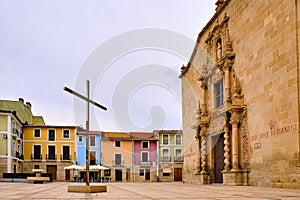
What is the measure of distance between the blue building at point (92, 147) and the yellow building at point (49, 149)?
1296 millimetres

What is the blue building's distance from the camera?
50.2 metres

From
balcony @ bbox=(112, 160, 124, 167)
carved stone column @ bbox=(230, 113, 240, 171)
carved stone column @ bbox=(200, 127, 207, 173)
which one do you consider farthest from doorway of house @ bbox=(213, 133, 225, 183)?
balcony @ bbox=(112, 160, 124, 167)

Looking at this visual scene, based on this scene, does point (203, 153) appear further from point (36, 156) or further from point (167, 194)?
point (36, 156)

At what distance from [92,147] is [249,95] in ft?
119

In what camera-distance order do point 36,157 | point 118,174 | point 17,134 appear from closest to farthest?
point 17,134
point 36,157
point 118,174

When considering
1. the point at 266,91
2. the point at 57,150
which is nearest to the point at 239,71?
the point at 266,91

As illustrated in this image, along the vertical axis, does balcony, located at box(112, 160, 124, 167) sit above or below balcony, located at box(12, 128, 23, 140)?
below

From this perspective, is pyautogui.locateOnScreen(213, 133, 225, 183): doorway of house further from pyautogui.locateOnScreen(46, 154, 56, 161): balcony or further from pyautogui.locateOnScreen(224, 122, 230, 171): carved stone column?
pyautogui.locateOnScreen(46, 154, 56, 161): balcony

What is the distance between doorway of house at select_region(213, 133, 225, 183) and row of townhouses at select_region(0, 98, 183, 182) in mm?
24526

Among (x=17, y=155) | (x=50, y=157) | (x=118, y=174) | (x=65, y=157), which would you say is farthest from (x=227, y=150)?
(x=118, y=174)

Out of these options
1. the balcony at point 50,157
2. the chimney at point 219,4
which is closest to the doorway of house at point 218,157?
the chimney at point 219,4

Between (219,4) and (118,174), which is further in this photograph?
(118,174)

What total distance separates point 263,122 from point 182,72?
569 inches

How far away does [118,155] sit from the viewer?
174 ft
